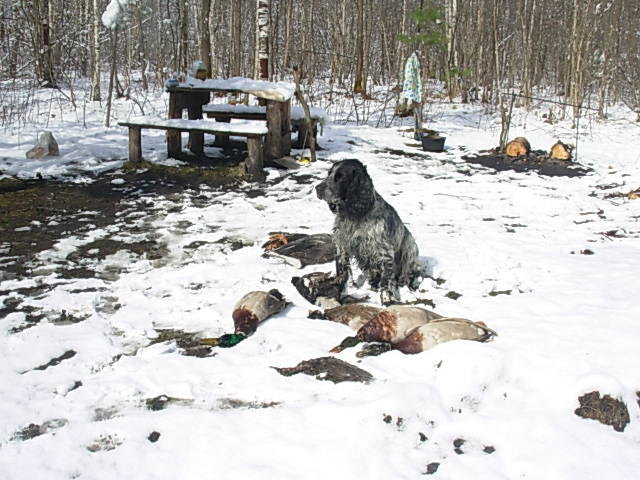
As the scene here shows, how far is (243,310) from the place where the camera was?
12.9 feet

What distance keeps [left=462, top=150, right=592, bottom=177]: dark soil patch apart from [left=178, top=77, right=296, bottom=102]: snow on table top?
13.0ft

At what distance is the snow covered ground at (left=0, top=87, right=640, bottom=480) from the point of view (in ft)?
8.02

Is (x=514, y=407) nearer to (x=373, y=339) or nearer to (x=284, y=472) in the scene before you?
(x=373, y=339)

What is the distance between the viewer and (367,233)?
170 inches

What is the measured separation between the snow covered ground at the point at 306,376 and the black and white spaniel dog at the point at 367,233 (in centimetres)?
25

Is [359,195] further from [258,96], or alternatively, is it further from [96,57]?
[96,57]

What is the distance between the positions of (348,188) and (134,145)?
19.1ft

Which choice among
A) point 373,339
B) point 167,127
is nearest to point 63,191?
point 167,127

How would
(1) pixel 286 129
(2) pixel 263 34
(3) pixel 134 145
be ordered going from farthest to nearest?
A: (2) pixel 263 34, (1) pixel 286 129, (3) pixel 134 145

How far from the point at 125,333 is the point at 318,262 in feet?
6.38

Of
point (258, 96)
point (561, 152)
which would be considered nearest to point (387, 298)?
point (258, 96)

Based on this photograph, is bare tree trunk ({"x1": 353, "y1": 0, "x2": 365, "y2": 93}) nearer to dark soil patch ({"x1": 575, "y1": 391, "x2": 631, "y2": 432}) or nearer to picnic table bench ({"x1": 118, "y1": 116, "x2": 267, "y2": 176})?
picnic table bench ({"x1": 118, "y1": 116, "x2": 267, "y2": 176})

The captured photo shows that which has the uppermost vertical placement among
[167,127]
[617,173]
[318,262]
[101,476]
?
[167,127]

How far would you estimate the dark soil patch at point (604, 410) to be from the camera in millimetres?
2705
